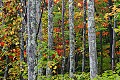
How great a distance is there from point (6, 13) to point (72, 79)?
18.5 ft

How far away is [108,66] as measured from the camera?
69.2ft

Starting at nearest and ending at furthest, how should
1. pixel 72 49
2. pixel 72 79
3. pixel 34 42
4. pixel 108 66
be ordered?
pixel 34 42 < pixel 72 79 < pixel 72 49 < pixel 108 66

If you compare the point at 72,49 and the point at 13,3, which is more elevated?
the point at 13,3

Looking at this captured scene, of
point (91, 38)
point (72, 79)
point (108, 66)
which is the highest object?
point (91, 38)

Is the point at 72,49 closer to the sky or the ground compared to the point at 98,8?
closer to the ground

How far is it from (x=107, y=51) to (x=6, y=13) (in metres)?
16.2

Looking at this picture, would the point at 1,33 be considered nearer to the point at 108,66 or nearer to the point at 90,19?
the point at 90,19

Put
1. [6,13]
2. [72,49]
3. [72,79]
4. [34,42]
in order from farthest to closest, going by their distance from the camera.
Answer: [72,49] < [72,79] < [6,13] < [34,42]

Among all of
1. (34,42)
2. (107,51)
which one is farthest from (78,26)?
(34,42)

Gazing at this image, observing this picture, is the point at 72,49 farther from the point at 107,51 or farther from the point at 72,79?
the point at 107,51

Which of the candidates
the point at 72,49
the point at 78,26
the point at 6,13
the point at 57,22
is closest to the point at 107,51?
the point at 78,26

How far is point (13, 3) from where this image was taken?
23.9 ft

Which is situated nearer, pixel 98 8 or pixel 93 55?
pixel 93 55

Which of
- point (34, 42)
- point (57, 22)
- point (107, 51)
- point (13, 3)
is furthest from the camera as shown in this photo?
point (57, 22)
